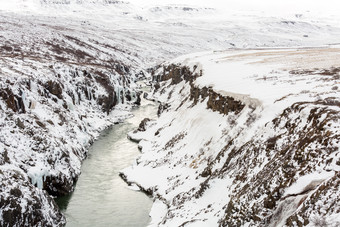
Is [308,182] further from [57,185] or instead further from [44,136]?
[44,136]

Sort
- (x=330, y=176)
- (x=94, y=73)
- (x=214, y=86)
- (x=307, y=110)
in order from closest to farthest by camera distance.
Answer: (x=330, y=176), (x=307, y=110), (x=214, y=86), (x=94, y=73)

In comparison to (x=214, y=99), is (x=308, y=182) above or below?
above

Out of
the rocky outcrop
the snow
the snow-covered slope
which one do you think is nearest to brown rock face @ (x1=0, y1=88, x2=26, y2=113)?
the rocky outcrop

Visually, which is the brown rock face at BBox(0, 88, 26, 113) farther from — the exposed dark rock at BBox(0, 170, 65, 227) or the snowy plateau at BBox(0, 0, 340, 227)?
the exposed dark rock at BBox(0, 170, 65, 227)

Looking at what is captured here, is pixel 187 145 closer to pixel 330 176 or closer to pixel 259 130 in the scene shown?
pixel 259 130

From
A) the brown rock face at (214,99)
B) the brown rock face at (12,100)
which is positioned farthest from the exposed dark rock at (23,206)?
the brown rock face at (214,99)

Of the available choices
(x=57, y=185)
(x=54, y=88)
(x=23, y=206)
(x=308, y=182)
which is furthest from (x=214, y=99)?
(x=54, y=88)

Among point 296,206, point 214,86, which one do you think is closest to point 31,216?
point 296,206
